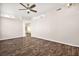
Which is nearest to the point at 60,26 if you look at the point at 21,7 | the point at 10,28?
the point at 21,7

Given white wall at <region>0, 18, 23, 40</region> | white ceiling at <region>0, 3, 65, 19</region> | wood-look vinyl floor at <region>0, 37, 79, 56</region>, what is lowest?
wood-look vinyl floor at <region>0, 37, 79, 56</region>

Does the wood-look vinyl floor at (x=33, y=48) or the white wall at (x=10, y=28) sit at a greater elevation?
the white wall at (x=10, y=28)

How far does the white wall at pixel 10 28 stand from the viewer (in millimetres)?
2365

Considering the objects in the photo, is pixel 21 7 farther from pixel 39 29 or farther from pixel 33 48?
pixel 33 48

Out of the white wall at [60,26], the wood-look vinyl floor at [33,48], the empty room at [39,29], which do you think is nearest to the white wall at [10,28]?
the empty room at [39,29]

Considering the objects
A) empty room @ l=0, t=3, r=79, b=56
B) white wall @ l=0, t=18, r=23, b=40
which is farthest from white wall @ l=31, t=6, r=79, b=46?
white wall @ l=0, t=18, r=23, b=40

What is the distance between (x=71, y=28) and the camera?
233 centimetres

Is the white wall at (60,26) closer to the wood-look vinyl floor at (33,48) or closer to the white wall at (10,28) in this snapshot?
the wood-look vinyl floor at (33,48)

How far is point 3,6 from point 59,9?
1.16 metres

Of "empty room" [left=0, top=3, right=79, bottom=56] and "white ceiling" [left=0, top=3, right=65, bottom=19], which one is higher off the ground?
"white ceiling" [left=0, top=3, right=65, bottom=19]

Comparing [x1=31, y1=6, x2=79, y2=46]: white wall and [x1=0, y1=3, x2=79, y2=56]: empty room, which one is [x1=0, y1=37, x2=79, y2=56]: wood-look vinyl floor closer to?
[x1=0, y1=3, x2=79, y2=56]: empty room

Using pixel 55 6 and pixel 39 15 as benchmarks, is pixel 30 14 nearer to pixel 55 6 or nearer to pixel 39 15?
pixel 39 15

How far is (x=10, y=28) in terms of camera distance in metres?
2.39

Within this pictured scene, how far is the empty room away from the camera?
2.32 meters
